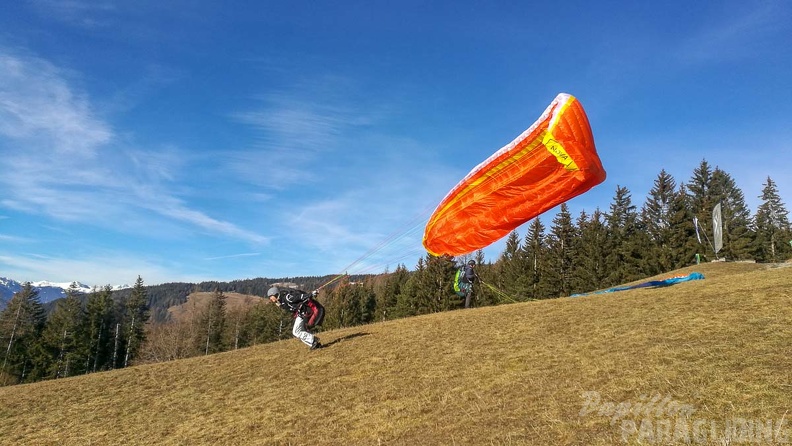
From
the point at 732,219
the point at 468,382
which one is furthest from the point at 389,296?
the point at 468,382

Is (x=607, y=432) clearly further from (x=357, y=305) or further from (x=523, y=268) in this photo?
(x=357, y=305)

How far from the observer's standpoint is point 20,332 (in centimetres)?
5950

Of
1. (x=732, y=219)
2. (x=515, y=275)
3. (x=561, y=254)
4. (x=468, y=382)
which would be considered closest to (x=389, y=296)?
(x=515, y=275)

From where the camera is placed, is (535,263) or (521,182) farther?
(535,263)

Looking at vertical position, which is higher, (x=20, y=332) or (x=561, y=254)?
(x=561, y=254)

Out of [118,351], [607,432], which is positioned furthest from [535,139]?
[118,351]

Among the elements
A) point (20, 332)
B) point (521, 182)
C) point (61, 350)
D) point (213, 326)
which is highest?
point (521, 182)

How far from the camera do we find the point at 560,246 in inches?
2122

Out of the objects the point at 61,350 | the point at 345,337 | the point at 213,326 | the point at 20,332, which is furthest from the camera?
the point at 213,326

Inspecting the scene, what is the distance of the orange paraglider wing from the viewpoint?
14.2 m

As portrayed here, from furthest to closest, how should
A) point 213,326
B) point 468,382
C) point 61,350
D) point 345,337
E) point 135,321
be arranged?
1. point 213,326
2. point 135,321
3. point 61,350
4. point 345,337
5. point 468,382

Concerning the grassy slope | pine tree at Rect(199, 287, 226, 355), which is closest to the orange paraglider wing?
the grassy slope

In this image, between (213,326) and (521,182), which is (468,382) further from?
(213,326)

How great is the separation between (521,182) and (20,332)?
72783 mm
